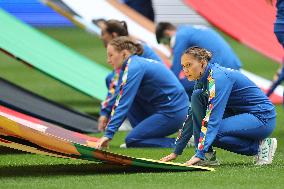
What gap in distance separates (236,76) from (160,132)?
176 cm

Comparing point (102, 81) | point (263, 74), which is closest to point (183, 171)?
point (102, 81)

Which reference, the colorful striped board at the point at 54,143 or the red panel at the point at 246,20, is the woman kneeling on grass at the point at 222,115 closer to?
the colorful striped board at the point at 54,143

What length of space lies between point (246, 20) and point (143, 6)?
1.84m

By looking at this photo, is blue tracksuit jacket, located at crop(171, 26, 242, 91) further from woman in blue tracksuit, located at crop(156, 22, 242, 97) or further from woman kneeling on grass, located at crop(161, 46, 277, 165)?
woman kneeling on grass, located at crop(161, 46, 277, 165)

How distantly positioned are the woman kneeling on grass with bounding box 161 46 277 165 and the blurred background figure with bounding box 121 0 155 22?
260 inches

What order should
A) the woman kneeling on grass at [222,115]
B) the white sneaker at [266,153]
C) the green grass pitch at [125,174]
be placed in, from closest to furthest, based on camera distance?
the green grass pitch at [125,174]
the woman kneeling on grass at [222,115]
the white sneaker at [266,153]

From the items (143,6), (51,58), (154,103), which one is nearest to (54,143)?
(154,103)

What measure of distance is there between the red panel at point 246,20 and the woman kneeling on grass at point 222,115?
4.54 meters

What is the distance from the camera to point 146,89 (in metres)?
7.65

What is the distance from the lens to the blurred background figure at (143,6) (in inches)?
505

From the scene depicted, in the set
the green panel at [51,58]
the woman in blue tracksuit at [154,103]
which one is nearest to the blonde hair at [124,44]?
the woman in blue tracksuit at [154,103]

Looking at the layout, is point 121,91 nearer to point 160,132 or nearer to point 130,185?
point 160,132

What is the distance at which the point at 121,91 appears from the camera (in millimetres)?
7066

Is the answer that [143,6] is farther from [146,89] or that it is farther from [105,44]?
[146,89]
